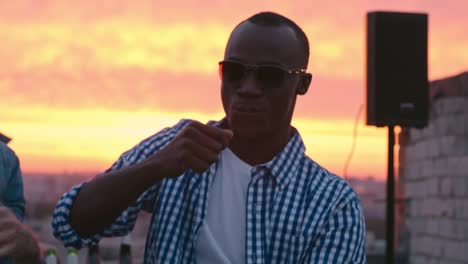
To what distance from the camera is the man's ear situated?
267cm

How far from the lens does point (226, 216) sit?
250 cm

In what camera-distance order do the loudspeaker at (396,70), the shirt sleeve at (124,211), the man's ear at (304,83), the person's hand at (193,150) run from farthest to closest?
the loudspeaker at (396,70)
the man's ear at (304,83)
the shirt sleeve at (124,211)
the person's hand at (193,150)

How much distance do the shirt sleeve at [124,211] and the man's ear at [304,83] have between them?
12.6 inches

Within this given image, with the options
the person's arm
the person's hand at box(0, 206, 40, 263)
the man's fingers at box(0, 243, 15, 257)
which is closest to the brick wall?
the person's arm

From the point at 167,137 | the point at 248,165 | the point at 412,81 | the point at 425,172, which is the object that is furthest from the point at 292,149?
the point at 425,172

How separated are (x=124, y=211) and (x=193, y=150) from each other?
1.10 ft

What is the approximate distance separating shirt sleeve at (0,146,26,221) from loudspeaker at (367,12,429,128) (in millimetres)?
4003

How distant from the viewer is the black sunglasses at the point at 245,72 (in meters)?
2.46

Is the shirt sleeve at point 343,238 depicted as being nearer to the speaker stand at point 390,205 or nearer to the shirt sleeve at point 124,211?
the shirt sleeve at point 124,211

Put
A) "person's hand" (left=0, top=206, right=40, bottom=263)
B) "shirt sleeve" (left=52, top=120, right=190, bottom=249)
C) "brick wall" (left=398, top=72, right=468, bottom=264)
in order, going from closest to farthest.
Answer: "person's hand" (left=0, top=206, right=40, bottom=263), "shirt sleeve" (left=52, top=120, right=190, bottom=249), "brick wall" (left=398, top=72, right=468, bottom=264)

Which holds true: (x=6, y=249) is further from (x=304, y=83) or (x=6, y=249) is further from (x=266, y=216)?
(x=304, y=83)

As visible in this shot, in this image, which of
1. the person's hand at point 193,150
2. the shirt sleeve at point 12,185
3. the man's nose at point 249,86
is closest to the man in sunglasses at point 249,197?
the man's nose at point 249,86

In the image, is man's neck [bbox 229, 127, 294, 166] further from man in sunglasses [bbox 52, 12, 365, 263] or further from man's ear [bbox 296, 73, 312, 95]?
man's ear [bbox 296, 73, 312, 95]

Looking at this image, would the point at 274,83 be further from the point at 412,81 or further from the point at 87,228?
the point at 412,81
